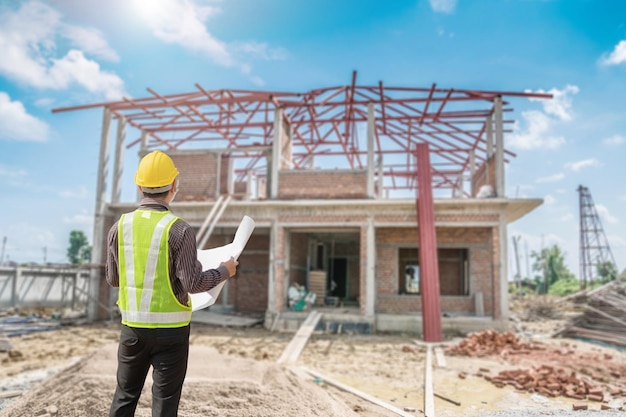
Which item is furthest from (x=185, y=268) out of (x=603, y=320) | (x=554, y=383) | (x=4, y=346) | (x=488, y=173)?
(x=488, y=173)

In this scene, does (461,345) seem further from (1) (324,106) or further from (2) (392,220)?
(1) (324,106)

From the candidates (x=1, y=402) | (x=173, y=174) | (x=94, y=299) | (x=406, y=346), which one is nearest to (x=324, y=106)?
(x=406, y=346)

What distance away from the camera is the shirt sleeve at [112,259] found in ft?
9.23

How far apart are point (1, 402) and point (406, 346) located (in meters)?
8.25

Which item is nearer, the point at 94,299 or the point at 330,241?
the point at 94,299

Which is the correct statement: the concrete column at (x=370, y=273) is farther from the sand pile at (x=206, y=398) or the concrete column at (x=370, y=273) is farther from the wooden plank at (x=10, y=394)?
the wooden plank at (x=10, y=394)

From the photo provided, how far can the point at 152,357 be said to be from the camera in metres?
2.72

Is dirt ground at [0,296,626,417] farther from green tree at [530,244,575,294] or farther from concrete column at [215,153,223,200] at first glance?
green tree at [530,244,575,294]

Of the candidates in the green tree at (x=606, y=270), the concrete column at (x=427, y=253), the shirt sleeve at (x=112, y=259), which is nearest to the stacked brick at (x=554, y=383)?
the concrete column at (x=427, y=253)

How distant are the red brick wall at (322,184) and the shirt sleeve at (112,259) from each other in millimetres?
12277

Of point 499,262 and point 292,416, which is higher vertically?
point 499,262

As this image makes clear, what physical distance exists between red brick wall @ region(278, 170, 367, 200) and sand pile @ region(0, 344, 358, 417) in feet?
29.8

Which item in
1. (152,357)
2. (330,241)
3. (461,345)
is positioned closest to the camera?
(152,357)

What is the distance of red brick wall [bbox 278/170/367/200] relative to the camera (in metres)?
15.0
